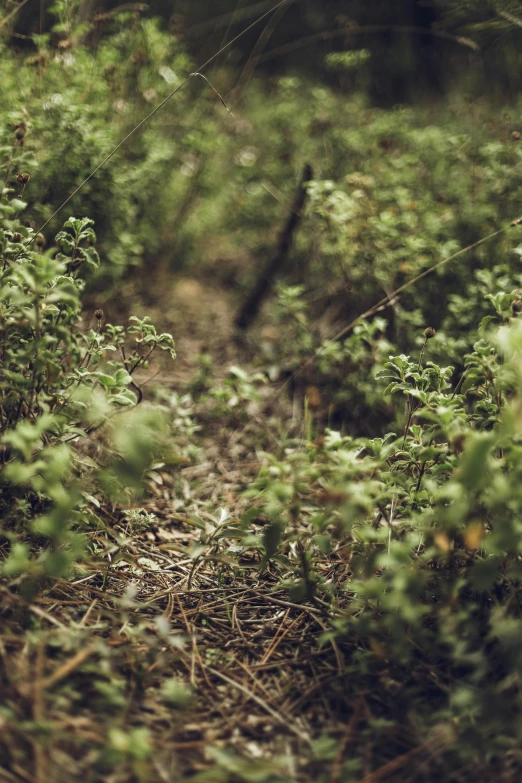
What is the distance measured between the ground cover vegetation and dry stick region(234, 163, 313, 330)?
0.10 m

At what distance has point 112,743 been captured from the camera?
3.30ft

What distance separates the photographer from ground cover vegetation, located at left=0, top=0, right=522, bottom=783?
3.80 ft

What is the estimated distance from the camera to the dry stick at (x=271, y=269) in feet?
11.0

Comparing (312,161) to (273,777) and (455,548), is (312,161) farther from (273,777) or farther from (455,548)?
(273,777)

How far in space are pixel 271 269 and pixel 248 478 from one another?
166 centimetres

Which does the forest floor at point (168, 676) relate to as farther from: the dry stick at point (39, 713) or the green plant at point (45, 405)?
the green plant at point (45, 405)

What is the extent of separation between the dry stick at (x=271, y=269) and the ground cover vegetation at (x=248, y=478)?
4.1 inches

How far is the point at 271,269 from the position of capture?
11.5 feet

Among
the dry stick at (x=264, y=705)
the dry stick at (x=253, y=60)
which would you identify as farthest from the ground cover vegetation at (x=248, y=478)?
the dry stick at (x=253, y=60)

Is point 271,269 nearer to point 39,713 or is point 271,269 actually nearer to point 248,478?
point 248,478

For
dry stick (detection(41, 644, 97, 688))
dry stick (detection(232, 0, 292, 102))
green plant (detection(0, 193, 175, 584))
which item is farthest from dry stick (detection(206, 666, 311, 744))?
dry stick (detection(232, 0, 292, 102))

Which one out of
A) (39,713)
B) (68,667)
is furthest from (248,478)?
(39,713)

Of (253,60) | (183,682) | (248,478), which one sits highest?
(253,60)

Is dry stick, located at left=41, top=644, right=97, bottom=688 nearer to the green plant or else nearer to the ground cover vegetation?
the ground cover vegetation
